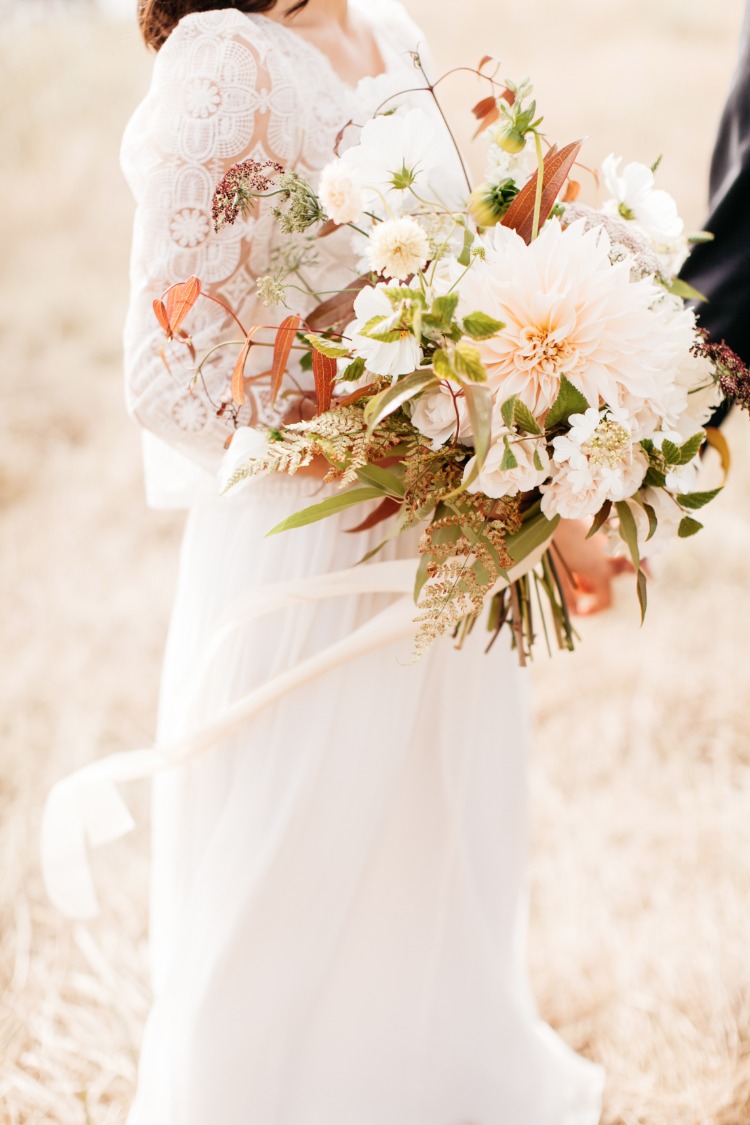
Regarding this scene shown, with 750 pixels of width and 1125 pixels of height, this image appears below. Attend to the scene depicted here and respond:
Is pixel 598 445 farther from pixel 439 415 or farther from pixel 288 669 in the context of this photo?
pixel 288 669

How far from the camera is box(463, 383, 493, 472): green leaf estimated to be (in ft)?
2.25

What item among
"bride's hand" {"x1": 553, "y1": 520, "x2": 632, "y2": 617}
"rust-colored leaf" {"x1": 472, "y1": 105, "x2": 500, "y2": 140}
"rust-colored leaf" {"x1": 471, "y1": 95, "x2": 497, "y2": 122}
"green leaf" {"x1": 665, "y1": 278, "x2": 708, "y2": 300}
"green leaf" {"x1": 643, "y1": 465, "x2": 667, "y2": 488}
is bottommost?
"bride's hand" {"x1": 553, "y1": 520, "x2": 632, "y2": 617}

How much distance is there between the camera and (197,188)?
1.04m

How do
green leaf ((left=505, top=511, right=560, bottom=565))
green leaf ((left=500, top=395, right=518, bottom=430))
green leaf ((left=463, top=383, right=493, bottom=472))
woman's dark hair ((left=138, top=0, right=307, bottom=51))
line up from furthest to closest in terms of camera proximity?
woman's dark hair ((left=138, top=0, right=307, bottom=51)), green leaf ((left=505, top=511, right=560, bottom=565)), green leaf ((left=500, top=395, right=518, bottom=430)), green leaf ((left=463, top=383, right=493, bottom=472))

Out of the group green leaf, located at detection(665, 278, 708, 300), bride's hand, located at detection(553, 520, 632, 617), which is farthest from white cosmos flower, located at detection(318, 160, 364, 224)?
bride's hand, located at detection(553, 520, 632, 617)

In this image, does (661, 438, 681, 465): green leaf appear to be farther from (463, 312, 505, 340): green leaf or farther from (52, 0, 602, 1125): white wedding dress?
(52, 0, 602, 1125): white wedding dress

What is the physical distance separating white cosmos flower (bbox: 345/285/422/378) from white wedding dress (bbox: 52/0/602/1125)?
320 mm

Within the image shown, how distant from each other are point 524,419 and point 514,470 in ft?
0.15

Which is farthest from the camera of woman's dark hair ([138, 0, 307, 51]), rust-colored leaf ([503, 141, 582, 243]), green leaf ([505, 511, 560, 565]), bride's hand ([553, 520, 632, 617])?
bride's hand ([553, 520, 632, 617])

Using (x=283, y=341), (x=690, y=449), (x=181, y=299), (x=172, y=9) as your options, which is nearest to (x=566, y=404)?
(x=690, y=449)

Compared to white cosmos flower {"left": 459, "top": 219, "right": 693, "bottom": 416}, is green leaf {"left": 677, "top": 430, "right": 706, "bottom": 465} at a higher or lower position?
lower

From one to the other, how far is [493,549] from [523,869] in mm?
941

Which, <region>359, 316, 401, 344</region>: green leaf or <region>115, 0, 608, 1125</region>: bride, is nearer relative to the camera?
<region>359, 316, 401, 344</region>: green leaf

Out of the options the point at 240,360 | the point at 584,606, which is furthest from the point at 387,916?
the point at 240,360
